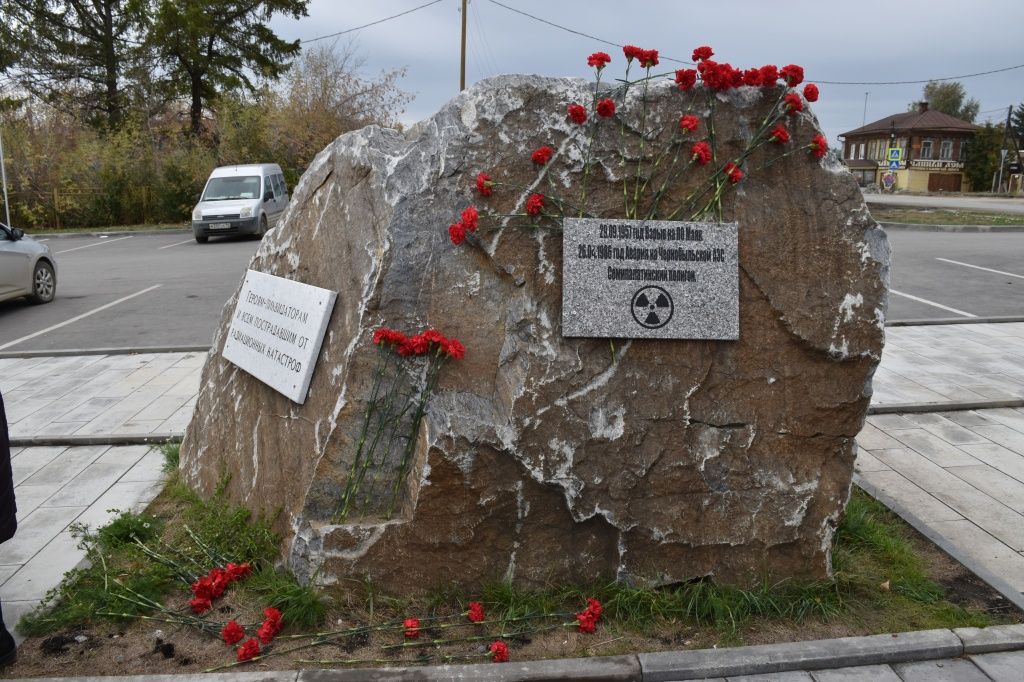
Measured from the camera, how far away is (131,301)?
1268cm

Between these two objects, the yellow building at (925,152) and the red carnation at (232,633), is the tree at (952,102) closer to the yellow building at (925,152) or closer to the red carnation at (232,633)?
the yellow building at (925,152)

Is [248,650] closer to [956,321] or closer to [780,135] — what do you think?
[780,135]

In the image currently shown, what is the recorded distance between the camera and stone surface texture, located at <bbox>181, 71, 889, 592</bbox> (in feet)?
12.8

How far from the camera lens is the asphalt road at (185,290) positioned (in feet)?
34.5

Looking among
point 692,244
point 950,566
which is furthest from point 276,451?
point 950,566

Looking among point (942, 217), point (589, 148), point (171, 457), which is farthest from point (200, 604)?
point (942, 217)

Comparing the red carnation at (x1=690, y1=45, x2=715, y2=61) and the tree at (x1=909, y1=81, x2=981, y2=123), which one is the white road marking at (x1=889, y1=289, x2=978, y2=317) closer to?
the red carnation at (x1=690, y1=45, x2=715, y2=61)

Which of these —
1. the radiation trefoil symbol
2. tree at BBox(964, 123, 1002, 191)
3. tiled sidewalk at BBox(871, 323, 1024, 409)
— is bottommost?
tiled sidewalk at BBox(871, 323, 1024, 409)

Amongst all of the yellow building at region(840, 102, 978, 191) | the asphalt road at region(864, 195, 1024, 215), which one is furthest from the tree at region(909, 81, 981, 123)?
the asphalt road at region(864, 195, 1024, 215)

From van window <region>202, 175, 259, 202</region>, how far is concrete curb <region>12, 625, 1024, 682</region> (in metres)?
19.3

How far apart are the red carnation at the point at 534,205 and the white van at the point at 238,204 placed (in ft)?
56.5

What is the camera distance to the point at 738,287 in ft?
13.4

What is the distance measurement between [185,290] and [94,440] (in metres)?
7.48

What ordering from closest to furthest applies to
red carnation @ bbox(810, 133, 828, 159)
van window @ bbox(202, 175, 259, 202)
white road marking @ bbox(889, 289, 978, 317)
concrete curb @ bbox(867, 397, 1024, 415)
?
red carnation @ bbox(810, 133, 828, 159) < concrete curb @ bbox(867, 397, 1024, 415) < white road marking @ bbox(889, 289, 978, 317) < van window @ bbox(202, 175, 259, 202)
